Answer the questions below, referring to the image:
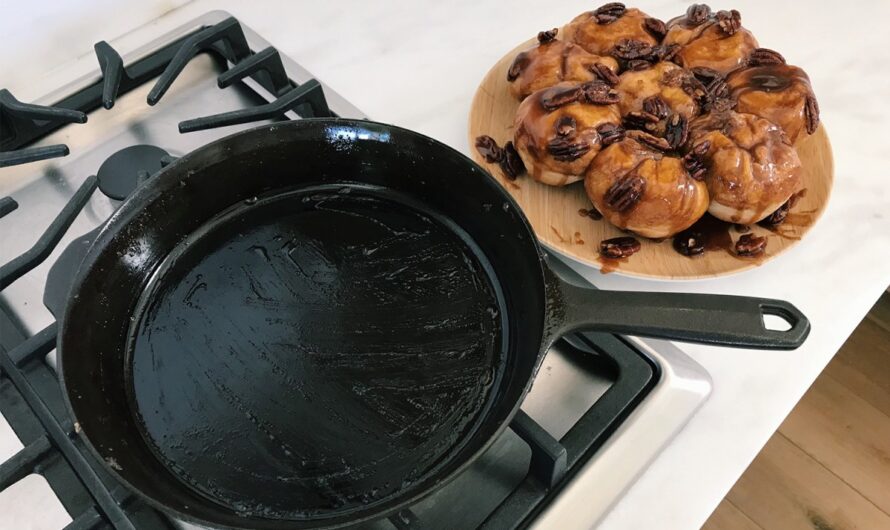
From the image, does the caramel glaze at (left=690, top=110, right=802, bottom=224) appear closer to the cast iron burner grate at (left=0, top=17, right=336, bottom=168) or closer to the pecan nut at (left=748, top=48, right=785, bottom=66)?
the pecan nut at (left=748, top=48, right=785, bottom=66)

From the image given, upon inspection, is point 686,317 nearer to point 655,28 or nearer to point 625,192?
point 625,192

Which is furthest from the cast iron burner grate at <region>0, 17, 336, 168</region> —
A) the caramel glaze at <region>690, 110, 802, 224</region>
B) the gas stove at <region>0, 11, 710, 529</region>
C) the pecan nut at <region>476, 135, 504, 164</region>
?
the caramel glaze at <region>690, 110, 802, 224</region>

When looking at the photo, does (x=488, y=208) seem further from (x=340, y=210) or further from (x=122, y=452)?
(x=122, y=452)

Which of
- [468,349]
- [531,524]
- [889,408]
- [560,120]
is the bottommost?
[889,408]

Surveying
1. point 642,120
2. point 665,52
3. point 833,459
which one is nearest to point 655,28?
point 665,52

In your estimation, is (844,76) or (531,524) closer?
A: (531,524)

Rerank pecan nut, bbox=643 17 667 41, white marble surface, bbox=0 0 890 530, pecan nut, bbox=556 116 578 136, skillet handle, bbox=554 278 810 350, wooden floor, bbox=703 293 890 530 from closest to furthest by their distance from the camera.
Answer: skillet handle, bbox=554 278 810 350 < white marble surface, bbox=0 0 890 530 < pecan nut, bbox=556 116 578 136 < pecan nut, bbox=643 17 667 41 < wooden floor, bbox=703 293 890 530

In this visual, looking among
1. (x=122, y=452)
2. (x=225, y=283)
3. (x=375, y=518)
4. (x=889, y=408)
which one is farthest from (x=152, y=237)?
(x=889, y=408)
